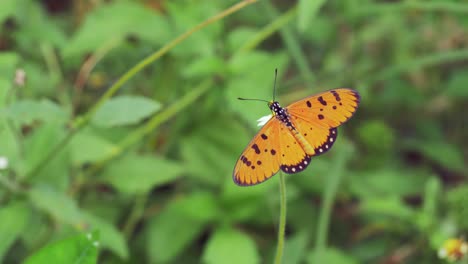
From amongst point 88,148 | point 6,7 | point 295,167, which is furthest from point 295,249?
point 6,7

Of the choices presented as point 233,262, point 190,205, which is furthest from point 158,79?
point 233,262

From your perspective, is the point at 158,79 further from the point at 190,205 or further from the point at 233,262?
the point at 233,262

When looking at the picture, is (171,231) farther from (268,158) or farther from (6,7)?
(268,158)

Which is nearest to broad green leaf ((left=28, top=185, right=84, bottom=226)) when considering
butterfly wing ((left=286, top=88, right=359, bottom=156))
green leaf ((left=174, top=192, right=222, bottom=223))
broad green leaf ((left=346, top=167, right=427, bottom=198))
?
green leaf ((left=174, top=192, right=222, bottom=223))

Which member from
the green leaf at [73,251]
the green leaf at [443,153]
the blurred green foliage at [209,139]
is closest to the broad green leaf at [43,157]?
the blurred green foliage at [209,139]

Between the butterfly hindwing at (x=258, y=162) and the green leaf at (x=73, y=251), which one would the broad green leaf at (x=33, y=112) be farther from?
the butterfly hindwing at (x=258, y=162)
